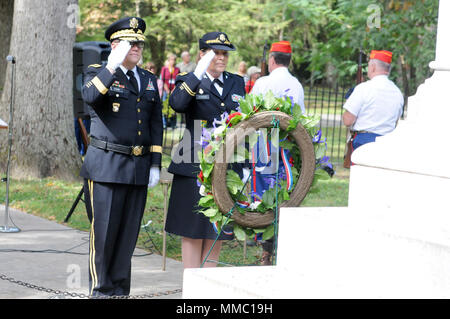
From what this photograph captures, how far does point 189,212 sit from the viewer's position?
234 inches

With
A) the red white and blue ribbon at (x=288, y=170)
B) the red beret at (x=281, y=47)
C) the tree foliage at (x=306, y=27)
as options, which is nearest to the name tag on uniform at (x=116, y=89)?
the red white and blue ribbon at (x=288, y=170)

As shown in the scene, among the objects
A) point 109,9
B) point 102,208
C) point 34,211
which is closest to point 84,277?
point 102,208

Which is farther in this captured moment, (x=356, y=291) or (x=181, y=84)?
(x=181, y=84)

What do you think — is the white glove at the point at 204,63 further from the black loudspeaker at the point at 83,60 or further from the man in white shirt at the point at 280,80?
A: the black loudspeaker at the point at 83,60

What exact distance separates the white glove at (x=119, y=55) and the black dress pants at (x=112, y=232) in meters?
0.83

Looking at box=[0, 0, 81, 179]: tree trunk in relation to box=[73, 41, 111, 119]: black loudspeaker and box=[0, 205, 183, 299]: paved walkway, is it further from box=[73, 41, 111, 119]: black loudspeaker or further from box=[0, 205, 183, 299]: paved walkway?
box=[0, 205, 183, 299]: paved walkway

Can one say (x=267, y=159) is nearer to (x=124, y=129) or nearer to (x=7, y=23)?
(x=124, y=129)

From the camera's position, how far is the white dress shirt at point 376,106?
8359 mm

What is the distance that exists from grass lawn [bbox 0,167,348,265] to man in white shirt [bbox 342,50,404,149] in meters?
1.23

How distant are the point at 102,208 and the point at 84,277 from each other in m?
1.52

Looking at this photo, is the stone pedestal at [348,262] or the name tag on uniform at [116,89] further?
the name tag on uniform at [116,89]

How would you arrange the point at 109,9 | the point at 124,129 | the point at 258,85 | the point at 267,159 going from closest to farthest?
1. the point at 267,159
2. the point at 124,129
3. the point at 258,85
4. the point at 109,9

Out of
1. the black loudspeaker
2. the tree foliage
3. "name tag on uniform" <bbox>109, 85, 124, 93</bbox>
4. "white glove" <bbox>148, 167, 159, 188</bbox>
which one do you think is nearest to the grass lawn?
the black loudspeaker

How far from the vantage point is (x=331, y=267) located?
4.00 m
